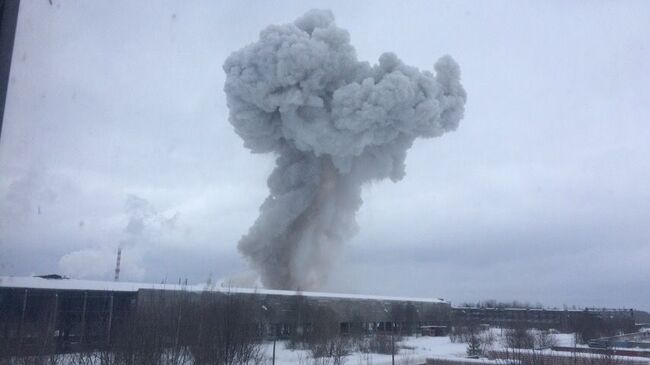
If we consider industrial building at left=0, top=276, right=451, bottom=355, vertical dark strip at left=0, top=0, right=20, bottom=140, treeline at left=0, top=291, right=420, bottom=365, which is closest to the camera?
vertical dark strip at left=0, top=0, right=20, bottom=140

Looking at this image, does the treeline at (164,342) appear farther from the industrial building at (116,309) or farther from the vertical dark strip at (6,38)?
the vertical dark strip at (6,38)

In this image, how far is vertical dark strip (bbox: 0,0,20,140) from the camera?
140 inches

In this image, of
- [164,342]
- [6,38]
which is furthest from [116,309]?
[6,38]

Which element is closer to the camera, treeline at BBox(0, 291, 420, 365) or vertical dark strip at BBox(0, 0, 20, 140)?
vertical dark strip at BBox(0, 0, 20, 140)

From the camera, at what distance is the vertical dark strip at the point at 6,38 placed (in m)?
3.56

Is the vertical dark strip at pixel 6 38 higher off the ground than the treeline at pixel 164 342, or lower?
higher

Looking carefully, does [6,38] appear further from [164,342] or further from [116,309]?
[116,309]

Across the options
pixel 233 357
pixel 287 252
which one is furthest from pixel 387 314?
pixel 233 357

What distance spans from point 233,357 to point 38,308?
14099mm

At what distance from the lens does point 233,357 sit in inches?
723

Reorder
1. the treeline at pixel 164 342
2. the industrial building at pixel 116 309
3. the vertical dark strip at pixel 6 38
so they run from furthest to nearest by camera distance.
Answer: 1. the industrial building at pixel 116 309
2. the treeline at pixel 164 342
3. the vertical dark strip at pixel 6 38

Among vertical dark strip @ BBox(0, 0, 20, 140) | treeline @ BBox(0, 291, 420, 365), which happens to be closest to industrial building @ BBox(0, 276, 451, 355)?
Answer: treeline @ BBox(0, 291, 420, 365)

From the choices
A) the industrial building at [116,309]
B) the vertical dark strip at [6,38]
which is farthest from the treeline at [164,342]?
the vertical dark strip at [6,38]

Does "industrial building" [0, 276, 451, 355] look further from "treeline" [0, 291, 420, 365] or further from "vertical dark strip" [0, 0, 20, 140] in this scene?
"vertical dark strip" [0, 0, 20, 140]
